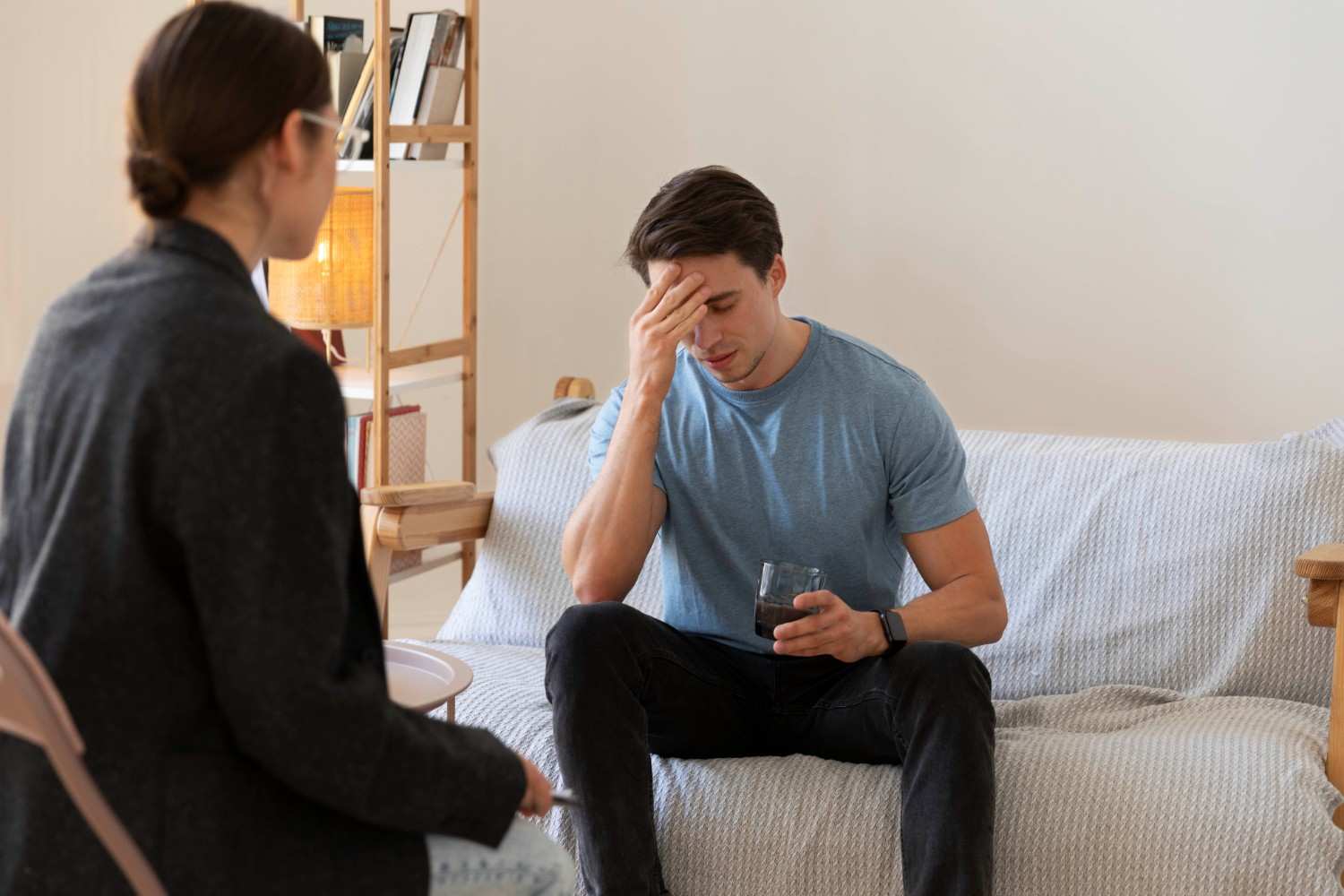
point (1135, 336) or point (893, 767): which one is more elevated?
point (1135, 336)

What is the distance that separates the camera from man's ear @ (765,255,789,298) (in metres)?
2.09

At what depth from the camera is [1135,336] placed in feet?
9.73

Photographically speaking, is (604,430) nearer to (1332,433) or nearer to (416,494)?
(416,494)

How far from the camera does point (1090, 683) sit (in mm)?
2367

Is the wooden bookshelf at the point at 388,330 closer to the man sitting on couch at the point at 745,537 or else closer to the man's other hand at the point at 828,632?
the man sitting on couch at the point at 745,537

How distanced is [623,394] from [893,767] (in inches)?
24.8

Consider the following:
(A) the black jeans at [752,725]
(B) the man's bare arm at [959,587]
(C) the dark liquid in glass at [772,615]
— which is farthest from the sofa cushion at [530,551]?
(C) the dark liquid in glass at [772,615]

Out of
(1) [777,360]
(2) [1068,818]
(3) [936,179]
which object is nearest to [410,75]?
(3) [936,179]

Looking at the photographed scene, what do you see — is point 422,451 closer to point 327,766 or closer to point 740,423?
point 740,423

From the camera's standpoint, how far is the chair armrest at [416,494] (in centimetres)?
252

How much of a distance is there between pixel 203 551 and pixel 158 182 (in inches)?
10.7

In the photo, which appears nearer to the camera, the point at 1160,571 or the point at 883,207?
the point at 1160,571

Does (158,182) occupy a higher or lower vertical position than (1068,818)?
higher

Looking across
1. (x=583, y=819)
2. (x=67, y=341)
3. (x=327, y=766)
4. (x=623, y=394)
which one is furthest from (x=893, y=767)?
(x=67, y=341)
